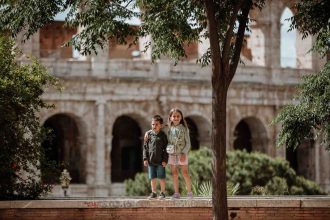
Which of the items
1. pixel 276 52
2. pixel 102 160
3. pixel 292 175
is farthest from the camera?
pixel 276 52

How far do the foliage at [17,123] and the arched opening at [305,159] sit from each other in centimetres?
2281

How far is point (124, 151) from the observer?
3956 centimetres

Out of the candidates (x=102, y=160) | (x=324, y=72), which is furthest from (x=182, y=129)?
(x=102, y=160)

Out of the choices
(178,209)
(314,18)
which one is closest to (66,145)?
(178,209)

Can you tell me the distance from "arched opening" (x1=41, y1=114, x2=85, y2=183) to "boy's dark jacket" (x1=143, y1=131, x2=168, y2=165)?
67.3 feet

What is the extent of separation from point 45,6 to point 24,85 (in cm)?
322

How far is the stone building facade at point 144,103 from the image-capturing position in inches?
1384

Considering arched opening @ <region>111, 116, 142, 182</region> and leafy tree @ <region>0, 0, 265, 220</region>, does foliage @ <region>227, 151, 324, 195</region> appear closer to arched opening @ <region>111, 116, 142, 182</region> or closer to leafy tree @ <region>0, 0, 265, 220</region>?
arched opening @ <region>111, 116, 142, 182</region>

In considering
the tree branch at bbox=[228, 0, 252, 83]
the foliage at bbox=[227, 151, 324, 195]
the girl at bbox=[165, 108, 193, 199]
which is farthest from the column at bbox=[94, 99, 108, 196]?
the tree branch at bbox=[228, 0, 252, 83]

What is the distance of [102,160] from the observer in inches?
1385

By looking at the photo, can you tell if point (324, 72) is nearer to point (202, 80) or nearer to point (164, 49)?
point (164, 49)

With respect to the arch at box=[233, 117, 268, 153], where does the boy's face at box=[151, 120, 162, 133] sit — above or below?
below

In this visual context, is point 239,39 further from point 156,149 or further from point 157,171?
point 157,171

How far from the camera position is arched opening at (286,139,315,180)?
1549 inches
